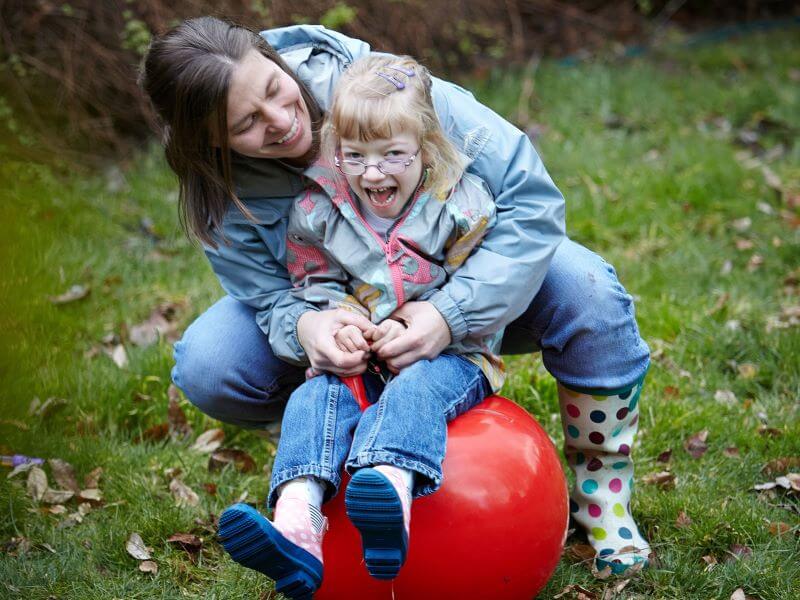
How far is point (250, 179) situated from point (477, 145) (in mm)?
642

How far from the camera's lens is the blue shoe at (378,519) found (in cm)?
212

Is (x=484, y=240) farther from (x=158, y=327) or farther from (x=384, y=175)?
(x=158, y=327)

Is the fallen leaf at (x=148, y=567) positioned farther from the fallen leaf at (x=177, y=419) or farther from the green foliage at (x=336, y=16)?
the green foliage at (x=336, y=16)

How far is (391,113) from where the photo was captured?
2539 mm

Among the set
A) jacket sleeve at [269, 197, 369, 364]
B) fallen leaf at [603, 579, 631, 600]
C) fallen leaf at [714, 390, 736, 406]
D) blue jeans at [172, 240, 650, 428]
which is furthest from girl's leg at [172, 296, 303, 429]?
fallen leaf at [714, 390, 736, 406]

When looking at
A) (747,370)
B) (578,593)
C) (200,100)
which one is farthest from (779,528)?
(200,100)

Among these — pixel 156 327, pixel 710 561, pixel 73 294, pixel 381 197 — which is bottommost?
pixel 73 294

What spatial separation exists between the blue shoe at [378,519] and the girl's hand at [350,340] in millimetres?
468

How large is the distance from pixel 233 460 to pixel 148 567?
0.65 meters

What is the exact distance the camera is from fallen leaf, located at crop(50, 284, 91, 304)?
4.70 metres

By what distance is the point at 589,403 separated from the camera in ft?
9.28

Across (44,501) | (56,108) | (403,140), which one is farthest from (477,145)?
(56,108)

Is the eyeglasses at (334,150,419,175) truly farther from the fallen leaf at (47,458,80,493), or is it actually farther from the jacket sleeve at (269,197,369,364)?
the fallen leaf at (47,458,80,493)

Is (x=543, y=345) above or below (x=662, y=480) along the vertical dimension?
above
